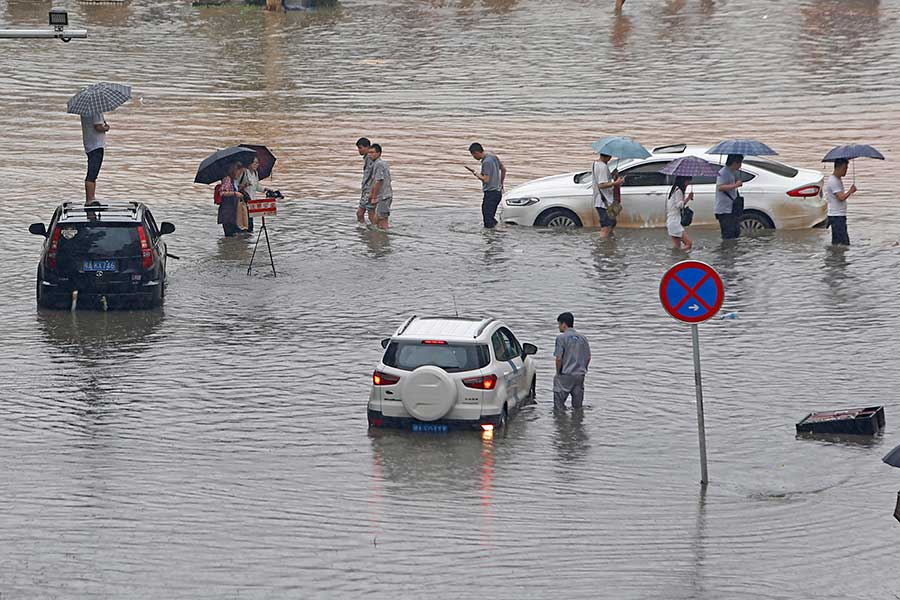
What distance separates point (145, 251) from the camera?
2194 centimetres

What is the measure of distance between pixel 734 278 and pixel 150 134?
741 inches

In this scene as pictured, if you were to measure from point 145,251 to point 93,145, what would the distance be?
7688 millimetres

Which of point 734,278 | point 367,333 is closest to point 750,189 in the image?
point 734,278

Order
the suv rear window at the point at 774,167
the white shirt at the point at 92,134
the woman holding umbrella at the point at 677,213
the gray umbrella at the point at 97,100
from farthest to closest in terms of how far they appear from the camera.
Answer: the white shirt at the point at 92,134
the gray umbrella at the point at 97,100
the suv rear window at the point at 774,167
the woman holding umbrella at the point at 677,213

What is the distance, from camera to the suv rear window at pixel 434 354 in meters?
16.5

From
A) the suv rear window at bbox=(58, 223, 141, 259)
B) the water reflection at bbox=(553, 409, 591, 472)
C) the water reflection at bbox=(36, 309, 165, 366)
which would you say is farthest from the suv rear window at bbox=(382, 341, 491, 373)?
the suv rear window at bbox=(58, 223, 141, 259)

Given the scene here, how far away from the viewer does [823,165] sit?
108 ft

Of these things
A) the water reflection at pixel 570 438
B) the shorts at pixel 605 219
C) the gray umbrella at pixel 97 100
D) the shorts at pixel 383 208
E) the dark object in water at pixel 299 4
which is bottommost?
the water reflection at pixel 570 438

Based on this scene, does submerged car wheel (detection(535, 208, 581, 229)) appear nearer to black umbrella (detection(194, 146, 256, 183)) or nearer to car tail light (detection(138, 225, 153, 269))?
black umbrella (detection(194, 146, 256, 183))

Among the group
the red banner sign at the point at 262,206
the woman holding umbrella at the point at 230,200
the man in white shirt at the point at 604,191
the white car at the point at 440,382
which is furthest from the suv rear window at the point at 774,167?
the white car at the point at 440,382

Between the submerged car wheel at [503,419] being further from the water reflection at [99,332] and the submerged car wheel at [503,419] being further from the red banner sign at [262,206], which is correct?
the red banner sign at [262,206]

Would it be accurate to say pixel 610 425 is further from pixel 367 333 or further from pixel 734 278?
pixel 734 278

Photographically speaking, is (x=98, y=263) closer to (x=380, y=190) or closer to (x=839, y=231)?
(x=380, y=190)

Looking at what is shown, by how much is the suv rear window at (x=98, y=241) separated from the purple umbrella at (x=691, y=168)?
8734 millimetres
